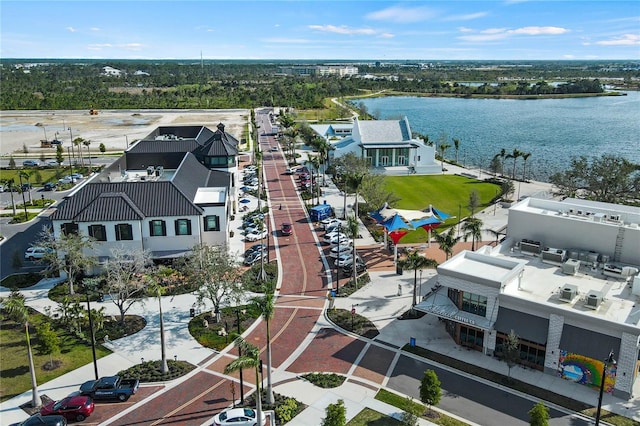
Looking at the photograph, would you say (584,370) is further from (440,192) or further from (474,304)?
(440,192)

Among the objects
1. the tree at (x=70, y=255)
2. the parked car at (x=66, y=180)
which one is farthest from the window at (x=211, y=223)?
the parked car at (x=66, y=180)

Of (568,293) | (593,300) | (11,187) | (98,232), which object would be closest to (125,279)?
(98,232)

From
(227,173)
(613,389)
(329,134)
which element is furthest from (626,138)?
(613,389)

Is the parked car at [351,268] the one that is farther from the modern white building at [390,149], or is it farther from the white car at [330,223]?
the modern white building at [390,149]

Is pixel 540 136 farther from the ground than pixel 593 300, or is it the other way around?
pixel 540 136

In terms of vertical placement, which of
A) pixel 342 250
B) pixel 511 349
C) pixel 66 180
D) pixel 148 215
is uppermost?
pixel 148 215

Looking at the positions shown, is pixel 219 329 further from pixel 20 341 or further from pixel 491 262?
pixel 491 262

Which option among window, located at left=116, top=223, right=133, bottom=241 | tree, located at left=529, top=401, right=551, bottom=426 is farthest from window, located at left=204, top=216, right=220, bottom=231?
tree, located at left=529, top=401, right=551, bottom=426
